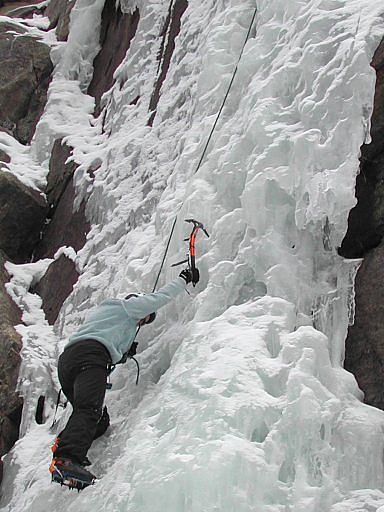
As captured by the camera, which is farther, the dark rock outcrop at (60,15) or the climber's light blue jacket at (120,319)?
the dark rock outcrop at (60,15)

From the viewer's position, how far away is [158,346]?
520cm

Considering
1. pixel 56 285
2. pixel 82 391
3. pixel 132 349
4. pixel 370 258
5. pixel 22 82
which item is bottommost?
pixel 56 285

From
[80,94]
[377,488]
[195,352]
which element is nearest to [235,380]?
[195,352]

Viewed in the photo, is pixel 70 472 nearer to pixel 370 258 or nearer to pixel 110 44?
pixel 370 258

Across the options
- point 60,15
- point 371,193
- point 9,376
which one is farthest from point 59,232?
point 60,15

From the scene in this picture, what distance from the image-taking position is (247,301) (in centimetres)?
486

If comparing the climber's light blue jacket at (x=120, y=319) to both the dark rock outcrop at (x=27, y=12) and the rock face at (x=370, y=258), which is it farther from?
the dark rock outcrop at (x=27, y=12)

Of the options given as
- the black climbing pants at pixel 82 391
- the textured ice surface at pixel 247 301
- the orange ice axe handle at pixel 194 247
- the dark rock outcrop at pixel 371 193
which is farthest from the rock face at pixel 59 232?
the dark rock outcrop at pixel 371 193

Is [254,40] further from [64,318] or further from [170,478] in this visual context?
[170,478]

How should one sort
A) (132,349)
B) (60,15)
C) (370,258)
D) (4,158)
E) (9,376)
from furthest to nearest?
(60,15) → (4,158) → (9,376) → (132,349) → (370,258)

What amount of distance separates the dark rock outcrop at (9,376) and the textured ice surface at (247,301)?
0.13m

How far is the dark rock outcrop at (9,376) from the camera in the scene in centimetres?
611

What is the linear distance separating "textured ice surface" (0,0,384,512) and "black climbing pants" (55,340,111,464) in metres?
0.27

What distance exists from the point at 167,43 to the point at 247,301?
5.36 meters
